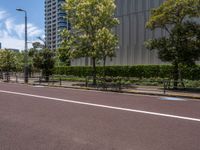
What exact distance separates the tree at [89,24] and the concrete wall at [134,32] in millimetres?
11613

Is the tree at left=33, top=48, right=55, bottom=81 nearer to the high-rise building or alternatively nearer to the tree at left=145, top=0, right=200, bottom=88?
the tree at left=145, top=0, right=200, bottom=88

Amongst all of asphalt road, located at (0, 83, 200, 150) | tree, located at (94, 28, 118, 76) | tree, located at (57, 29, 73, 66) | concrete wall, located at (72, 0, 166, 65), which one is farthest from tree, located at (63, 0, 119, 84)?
asphalt road, located at (0, 83, 200, 150)

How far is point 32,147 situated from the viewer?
21.7 feet

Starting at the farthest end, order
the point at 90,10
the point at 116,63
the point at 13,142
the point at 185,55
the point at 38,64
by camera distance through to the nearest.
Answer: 1. the point at 116,63
2. the point at 38,64
3. the point at 90,10
4. the point at 185,55
5. the point at 13,142

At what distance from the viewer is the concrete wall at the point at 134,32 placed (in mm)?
42281

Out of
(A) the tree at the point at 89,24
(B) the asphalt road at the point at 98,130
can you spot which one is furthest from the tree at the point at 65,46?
(B) the asphalt road at the point at 98,130

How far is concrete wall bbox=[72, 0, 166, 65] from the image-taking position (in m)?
42.3

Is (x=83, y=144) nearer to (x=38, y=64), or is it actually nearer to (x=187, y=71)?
(x=187, y=71)

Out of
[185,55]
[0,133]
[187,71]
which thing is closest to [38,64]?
[187,71]

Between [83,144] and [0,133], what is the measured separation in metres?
2.39

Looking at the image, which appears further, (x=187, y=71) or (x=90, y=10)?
(x=187, y=71)

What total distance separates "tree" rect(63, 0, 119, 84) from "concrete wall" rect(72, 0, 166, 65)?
11.6 meters

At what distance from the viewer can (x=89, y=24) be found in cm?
3148

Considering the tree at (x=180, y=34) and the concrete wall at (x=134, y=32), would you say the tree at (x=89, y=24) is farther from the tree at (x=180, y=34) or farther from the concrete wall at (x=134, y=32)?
the concrete wall at (x=134, y=32)
